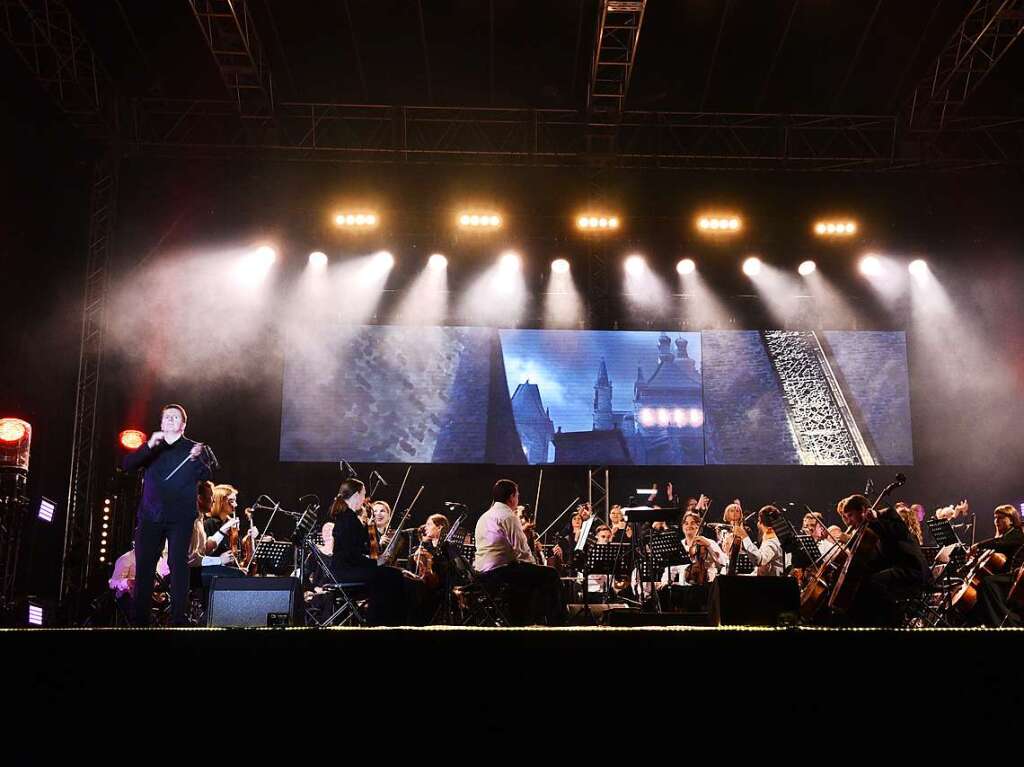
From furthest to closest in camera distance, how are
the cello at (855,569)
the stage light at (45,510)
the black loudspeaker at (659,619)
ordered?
the stage light at (45,510)
the black loudspeaker at (659,619)
the cello at (855,569)

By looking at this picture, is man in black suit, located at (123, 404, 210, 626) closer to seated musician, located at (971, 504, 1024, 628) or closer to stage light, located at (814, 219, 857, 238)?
seated musician, located at (971, 504, 1024, 628)

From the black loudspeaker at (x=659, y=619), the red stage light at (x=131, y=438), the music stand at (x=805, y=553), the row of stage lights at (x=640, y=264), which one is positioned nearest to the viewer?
the black loudspeaker at (x=659, y=619)

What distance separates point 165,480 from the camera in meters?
5.73

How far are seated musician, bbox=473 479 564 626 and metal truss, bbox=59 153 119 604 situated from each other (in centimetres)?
533

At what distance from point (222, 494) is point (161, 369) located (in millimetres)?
4981

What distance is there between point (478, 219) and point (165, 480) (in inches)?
301

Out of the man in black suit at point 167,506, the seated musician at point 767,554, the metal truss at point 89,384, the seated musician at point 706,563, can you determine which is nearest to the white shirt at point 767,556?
the seated musician at point 767,554

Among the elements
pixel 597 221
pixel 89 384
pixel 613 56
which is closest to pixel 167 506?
pixel 89 384

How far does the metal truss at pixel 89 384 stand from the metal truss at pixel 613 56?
5749 millimetres

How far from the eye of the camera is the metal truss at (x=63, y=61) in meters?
9.77

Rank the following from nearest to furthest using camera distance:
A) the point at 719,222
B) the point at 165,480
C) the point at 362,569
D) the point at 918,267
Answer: the point at 165,480
the point at 362,569
the point at 719,222
the point at 918,267

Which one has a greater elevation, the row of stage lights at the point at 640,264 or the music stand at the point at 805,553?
the row of stage lights at the point at 640,264

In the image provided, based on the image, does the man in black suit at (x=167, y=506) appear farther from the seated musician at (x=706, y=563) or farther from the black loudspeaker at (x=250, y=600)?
the seated musician at (x=706, y=563)

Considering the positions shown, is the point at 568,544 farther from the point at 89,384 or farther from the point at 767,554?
the point at 89,384
